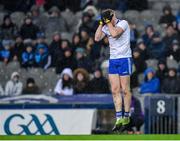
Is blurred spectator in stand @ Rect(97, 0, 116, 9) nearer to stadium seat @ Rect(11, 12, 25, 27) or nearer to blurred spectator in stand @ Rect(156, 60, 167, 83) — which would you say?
stadium seat @ Rect(11, 12, 25, 27)

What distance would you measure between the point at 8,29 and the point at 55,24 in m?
1.28

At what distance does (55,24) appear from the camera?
21.8 metres

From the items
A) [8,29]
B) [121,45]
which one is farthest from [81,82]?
[121,45]

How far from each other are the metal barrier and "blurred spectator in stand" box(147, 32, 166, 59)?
8.78ft

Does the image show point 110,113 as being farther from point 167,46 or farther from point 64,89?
point 167,46

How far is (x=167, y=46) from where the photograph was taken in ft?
65.1

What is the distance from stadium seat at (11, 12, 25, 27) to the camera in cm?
2235

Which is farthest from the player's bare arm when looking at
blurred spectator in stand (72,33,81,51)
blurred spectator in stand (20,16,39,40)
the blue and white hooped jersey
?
blurred spectator in stand (20,16,39,40)

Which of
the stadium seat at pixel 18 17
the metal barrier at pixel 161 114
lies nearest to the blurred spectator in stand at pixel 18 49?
the stadium seat at pixel 18 17

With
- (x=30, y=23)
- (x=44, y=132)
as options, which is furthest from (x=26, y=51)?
(x=44, y=132)

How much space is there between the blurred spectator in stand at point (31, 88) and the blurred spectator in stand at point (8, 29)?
2.56m

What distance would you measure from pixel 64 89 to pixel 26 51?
7.72 ft

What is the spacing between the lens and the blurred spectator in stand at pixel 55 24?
71.2 ft

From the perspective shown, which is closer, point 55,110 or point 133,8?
point 55,110
